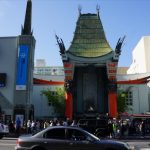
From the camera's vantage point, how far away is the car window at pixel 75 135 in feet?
39.0

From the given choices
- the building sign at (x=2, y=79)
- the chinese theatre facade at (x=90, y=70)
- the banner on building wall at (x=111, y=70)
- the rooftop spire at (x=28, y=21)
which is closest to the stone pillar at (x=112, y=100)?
the chinese theatre facade at (x=90, y=70)

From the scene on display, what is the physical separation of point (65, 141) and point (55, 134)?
0.51 meters

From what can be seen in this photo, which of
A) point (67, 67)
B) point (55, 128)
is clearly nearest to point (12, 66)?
point (67, 67)

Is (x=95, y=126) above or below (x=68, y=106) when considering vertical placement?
below

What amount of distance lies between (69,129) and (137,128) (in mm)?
24662

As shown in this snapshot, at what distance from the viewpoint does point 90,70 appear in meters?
52.9

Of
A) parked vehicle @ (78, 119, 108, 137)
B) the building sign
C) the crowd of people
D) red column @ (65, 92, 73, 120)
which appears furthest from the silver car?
red column @ (65, 92, 73, 120)

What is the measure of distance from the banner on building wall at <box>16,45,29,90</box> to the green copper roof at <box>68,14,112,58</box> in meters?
12.2

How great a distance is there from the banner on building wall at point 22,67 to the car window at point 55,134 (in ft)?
90.8

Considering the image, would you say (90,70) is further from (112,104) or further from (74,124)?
(74,124)

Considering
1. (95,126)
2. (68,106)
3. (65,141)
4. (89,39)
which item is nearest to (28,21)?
(89,39)

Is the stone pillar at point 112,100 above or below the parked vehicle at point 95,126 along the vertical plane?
above

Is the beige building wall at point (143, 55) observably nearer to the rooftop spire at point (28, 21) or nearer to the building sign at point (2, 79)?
the rooftop spire at point (28, 21)

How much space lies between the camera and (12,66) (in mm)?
40750
